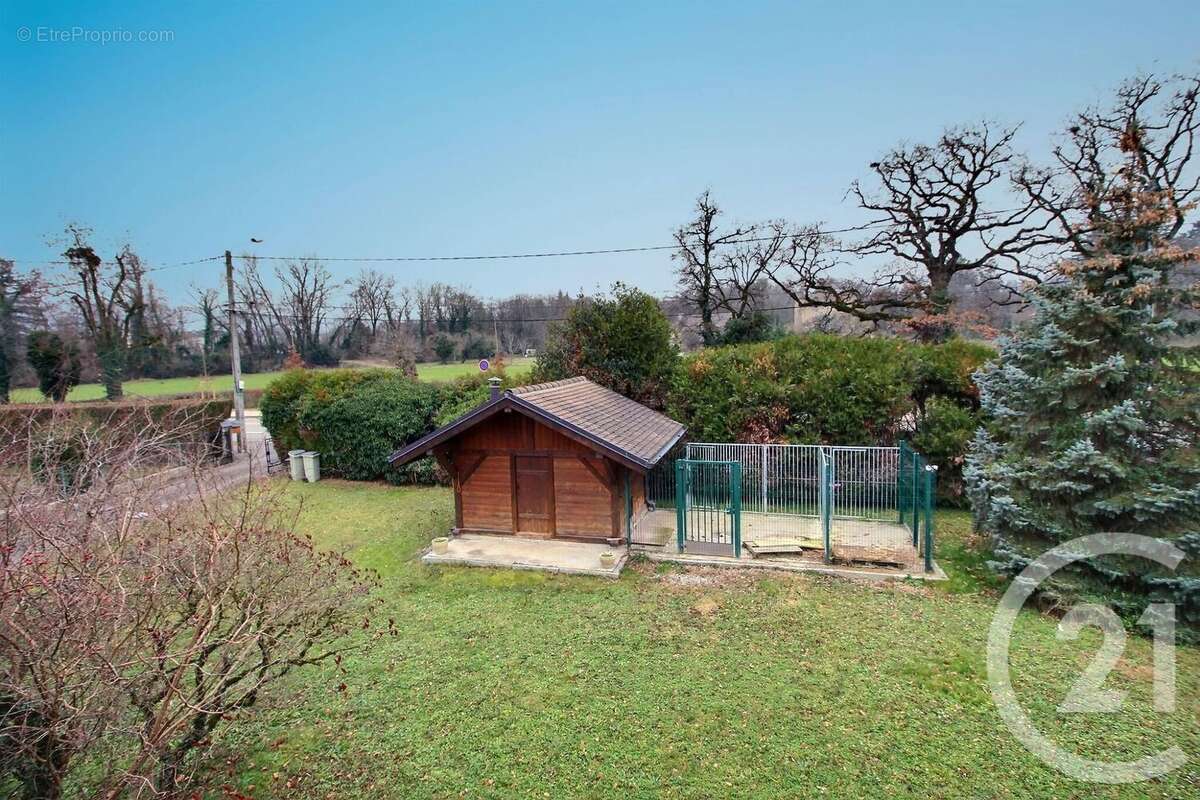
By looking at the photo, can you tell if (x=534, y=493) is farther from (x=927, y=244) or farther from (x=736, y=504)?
(x=927, y=244)

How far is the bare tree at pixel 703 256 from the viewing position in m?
28.5

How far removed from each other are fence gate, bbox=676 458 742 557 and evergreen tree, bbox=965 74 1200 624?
13.1 feet

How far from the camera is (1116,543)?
7.71 meters

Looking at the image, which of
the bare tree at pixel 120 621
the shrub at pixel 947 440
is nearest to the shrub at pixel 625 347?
the shrub at pixel 947 440

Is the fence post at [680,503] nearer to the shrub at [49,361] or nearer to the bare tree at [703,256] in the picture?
the bare tree at [703,256]

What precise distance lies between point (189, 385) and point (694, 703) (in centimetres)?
3972

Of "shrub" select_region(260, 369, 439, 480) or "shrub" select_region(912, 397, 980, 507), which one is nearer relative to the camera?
"shrub" select_region(912, 397, 980, 507)

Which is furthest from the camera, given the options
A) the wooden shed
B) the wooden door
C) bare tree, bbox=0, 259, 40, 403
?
bare tree, bbox=0, 259, 40, 403

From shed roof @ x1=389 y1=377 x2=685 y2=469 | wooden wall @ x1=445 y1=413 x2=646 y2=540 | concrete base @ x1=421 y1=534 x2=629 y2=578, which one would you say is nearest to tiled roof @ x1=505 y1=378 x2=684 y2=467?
shed roof @ x1=389 y1=377 x2=685 y2=469

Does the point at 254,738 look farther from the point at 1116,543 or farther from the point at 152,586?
the point at 1116,543

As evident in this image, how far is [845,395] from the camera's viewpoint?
1369 centimetres

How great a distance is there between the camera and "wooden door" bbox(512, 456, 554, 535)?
11109mm

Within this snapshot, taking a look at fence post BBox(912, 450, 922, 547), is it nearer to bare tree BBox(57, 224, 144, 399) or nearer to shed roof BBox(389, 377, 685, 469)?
shed roof BBox(389, 377, 685, 469)

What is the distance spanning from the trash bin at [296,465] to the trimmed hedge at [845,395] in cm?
1225
